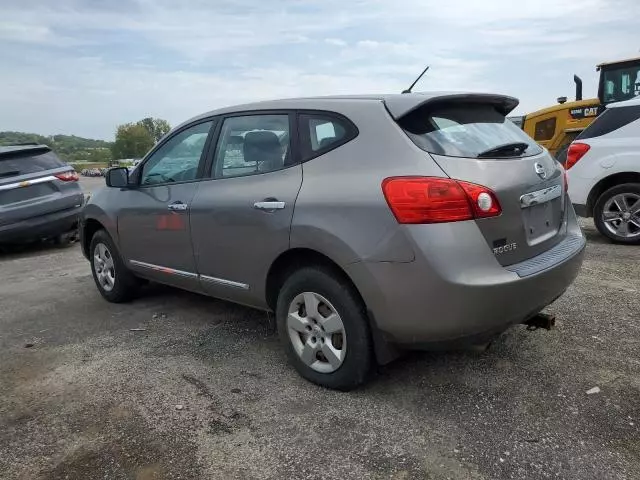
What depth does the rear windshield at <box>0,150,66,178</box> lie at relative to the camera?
26.9 ft

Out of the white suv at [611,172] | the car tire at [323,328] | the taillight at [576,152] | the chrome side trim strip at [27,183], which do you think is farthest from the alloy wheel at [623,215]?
the chrome side trim strip at [27,183]

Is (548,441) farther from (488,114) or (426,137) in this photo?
(488,114)

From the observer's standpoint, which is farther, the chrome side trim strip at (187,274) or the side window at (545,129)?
the side window at (545,129)

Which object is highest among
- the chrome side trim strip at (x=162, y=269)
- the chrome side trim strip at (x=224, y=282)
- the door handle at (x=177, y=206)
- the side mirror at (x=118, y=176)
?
the side mirror at (x=118, y=176)

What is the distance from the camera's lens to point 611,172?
21.9ft

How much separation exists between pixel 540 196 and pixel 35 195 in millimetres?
7636

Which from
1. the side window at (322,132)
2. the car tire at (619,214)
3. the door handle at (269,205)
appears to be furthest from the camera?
the car tire at (619,214)

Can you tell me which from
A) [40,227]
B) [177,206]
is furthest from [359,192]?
[40,227]

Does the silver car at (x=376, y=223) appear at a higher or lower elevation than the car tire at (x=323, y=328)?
higher

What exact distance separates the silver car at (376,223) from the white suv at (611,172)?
3675 millimetres

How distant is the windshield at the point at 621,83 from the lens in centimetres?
1155

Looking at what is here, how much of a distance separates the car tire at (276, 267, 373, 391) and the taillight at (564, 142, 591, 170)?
5.09m

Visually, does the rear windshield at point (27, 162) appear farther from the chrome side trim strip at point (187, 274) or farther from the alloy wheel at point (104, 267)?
the chrome side trim strip at point (187, 274)

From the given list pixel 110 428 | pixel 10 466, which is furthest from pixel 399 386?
pixel 10 466
